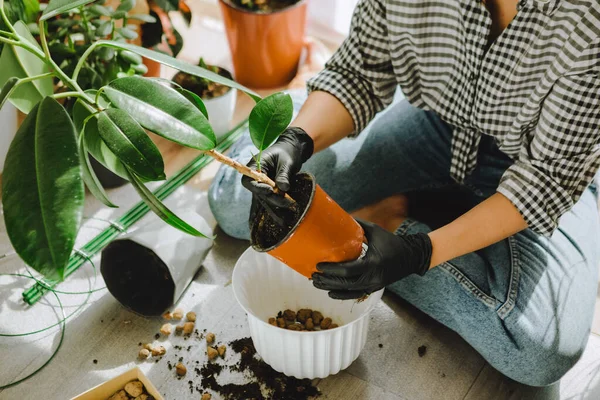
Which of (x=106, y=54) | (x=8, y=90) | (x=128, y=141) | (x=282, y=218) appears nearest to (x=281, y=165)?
(x=282, y=218)

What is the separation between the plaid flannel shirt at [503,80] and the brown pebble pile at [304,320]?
400 mm

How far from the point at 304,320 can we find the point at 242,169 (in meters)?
0.49

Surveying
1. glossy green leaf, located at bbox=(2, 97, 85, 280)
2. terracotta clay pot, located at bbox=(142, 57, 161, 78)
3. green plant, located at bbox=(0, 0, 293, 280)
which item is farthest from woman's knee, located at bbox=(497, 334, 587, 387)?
terracotta clay pot, located at bbox=(142, 57, 161, 78)

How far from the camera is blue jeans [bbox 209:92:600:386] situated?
118 cm

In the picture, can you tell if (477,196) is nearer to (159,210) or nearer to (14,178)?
(159,210)

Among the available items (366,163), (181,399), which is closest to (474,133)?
(366,163)

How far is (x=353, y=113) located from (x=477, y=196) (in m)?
0.33

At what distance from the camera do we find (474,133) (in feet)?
4.08

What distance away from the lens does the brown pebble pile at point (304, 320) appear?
1229mm

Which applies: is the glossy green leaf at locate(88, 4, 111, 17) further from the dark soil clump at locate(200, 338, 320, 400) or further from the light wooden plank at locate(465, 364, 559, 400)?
the light wooden plank at locate(465, 364, 559, 400)

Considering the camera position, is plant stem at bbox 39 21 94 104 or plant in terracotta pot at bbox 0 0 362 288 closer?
plant in terracotta pot at bbox 0 0 362 288

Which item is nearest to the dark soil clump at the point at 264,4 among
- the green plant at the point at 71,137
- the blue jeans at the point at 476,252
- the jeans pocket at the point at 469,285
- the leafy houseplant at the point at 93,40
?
the leafy houseplant at the point at 93,40

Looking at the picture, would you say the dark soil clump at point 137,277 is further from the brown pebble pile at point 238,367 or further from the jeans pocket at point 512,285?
the jeans pocket at point 512,285

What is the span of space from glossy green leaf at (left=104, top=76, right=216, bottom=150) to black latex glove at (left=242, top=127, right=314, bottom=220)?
0.18 m
